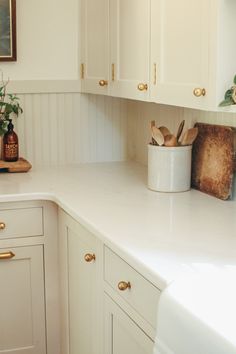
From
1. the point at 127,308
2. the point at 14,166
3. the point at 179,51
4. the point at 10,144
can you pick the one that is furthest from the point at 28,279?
the point at 179,51

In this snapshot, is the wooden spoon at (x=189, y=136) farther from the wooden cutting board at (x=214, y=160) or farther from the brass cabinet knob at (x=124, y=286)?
the brass cabinet knob at (x=124, y=286)

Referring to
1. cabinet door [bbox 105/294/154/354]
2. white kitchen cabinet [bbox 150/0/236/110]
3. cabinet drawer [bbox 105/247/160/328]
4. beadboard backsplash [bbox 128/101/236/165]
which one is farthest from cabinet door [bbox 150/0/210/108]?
cabinet door [bbox 105/294/154/354]

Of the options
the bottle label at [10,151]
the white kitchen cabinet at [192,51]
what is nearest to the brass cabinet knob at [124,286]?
the white kitchen cabinet at [192,51]

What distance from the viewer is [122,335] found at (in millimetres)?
1762

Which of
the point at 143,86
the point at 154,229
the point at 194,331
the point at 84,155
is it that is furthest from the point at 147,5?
the point at 194,331

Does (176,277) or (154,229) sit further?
(154,229)

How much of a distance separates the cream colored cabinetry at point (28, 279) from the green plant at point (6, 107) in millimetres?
582

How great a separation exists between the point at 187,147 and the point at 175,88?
411mm

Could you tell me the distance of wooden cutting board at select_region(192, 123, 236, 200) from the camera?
7.20ft

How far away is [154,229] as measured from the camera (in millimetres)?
1846

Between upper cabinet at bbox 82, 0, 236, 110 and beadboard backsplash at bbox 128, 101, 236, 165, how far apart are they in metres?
0.29

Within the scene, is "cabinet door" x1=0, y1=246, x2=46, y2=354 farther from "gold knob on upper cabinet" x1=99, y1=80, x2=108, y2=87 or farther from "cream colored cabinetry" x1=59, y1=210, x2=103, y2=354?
Answer: "gold knob on upper cabinet" x1=99, y1=80, x2=108, y2=87

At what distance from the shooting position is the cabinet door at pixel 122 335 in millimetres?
1590

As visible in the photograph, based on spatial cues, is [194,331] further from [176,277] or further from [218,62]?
[218,62]
